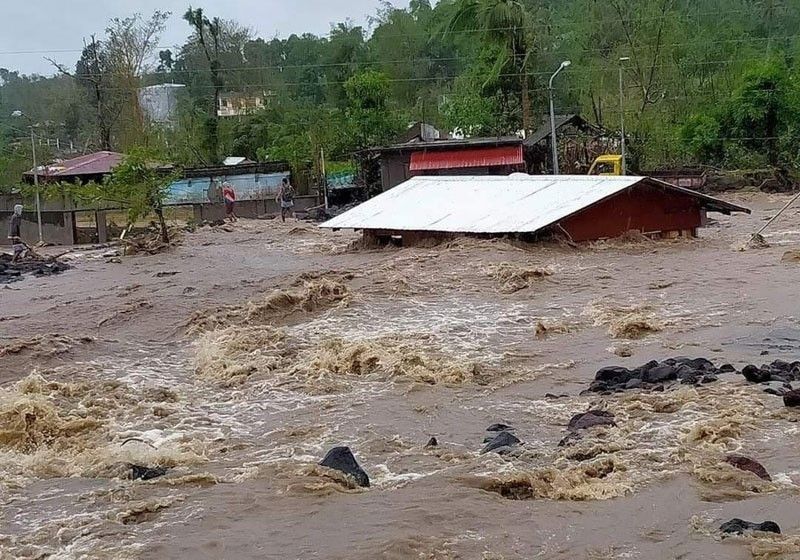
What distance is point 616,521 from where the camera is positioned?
6617 mm

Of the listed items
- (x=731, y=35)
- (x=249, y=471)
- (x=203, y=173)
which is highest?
(x=731, y=35)

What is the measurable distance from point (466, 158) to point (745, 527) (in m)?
32.9

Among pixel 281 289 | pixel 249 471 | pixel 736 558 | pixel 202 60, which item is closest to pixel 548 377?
pixel 249 471

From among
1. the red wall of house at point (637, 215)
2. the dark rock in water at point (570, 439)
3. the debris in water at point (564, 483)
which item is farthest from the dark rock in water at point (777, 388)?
the red wall of house at point (637, 215)

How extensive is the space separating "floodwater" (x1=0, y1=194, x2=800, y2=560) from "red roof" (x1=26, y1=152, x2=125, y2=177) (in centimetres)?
1821

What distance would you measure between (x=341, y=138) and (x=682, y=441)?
3866 cm

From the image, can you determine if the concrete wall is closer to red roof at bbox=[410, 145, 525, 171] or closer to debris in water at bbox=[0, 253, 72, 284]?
debris in water at bbox=[0, 253, 72, 284]

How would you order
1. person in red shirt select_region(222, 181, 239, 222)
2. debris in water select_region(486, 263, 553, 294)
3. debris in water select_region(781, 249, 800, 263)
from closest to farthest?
1. debris in water select_region(486, 263, 553, 294)
2. debris in water select_region(781, 249, 800, 263)
3. person in red shirt select_region(222, 181, 239, 222)

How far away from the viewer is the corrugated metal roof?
73.7ft

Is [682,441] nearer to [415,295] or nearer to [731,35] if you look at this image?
[415,295]

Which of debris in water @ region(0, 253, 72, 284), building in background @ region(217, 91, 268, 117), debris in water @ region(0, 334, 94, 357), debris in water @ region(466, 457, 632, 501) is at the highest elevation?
building in background @ region(217, 91, 268, 117)

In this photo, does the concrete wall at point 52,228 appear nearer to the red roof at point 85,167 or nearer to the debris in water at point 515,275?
the red roof at point 85,167

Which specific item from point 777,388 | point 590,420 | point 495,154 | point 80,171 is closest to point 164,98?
point 80,171

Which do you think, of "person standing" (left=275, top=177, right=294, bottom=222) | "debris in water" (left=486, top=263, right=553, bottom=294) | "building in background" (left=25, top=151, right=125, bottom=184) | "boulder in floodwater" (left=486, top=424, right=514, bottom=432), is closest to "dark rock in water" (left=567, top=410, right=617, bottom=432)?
"boulder in floodwater" (left=486, top=424, right=514, bottom=432)
